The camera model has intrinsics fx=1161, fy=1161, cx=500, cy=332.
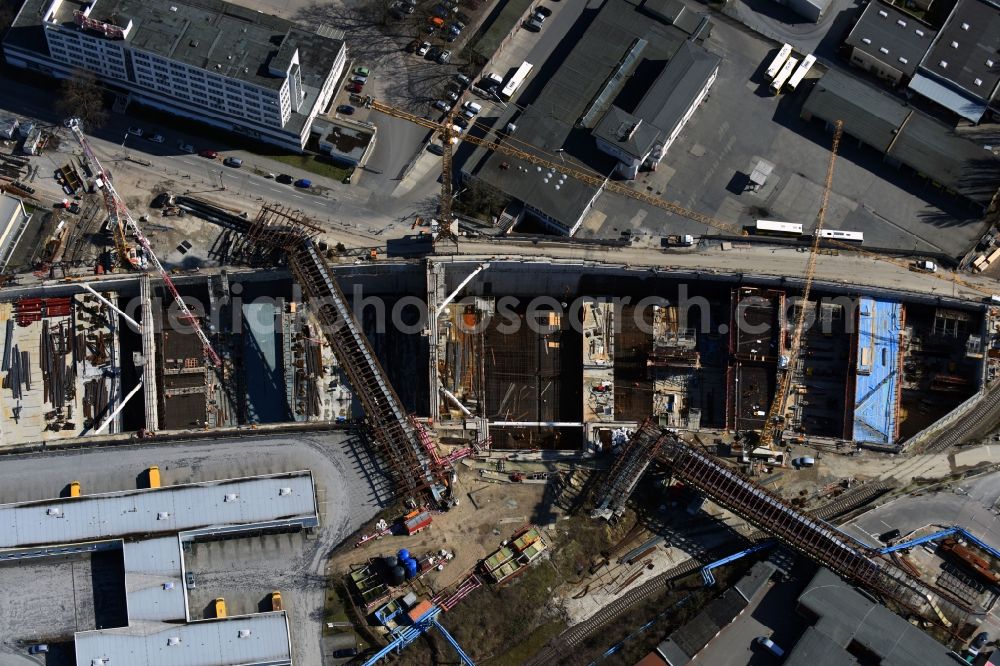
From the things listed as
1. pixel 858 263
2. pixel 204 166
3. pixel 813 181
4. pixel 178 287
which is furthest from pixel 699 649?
pixel 204 166

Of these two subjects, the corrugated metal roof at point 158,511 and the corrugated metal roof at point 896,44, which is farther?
the corrugated metal roof at point 896,44

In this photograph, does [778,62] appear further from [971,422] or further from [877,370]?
[971,422]

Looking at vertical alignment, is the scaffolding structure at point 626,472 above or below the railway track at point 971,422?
below

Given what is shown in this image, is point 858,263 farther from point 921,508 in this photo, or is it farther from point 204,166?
point 204,166

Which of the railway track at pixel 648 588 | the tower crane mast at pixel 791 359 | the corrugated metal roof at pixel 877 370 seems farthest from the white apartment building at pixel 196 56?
the corrugated metal roof at pixel 877 370

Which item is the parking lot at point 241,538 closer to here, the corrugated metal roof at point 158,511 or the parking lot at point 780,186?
the corrugated metal roof at point 158,511

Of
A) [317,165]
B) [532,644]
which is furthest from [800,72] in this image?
[532,644]

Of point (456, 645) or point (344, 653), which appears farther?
point (456, 645)
